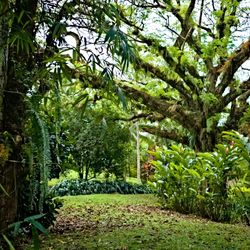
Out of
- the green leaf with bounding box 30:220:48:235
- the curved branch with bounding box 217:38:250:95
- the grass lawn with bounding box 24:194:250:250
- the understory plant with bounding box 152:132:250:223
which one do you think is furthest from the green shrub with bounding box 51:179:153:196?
the green leaf with bounding box 30:220:48:235

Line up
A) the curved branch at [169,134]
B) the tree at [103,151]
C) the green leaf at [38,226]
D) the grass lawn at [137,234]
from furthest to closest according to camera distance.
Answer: the tree at [103,151]
the curved branch at [169,134]
the grass lawn at [137,234]
the green leaf at [38,226]

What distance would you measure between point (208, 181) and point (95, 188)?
204 inches

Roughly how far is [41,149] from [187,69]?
234 inches

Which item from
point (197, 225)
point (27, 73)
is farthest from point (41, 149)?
point (197, 225)

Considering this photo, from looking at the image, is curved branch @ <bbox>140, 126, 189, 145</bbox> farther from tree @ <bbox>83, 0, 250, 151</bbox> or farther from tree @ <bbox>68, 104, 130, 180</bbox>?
tree @ <bbox>83, 0, 250, 151</bbox>

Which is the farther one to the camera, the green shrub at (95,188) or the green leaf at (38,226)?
the green shrub at (95,188)

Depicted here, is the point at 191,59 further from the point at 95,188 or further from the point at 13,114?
the point at 13,114

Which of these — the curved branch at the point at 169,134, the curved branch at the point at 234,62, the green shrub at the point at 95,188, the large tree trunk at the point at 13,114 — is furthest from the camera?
the green shrub at the point at 95,188

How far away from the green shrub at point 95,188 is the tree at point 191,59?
3.60m

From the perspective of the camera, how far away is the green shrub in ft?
32.6

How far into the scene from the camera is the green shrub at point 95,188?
32.6ft

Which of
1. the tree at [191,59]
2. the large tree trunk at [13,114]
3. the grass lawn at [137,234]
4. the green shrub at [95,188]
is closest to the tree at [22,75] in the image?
the large tree trunk at [13,114]

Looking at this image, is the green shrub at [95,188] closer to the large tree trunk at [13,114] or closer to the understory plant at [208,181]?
the understory plant at [208,181]

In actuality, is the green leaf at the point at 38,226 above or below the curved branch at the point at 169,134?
below
